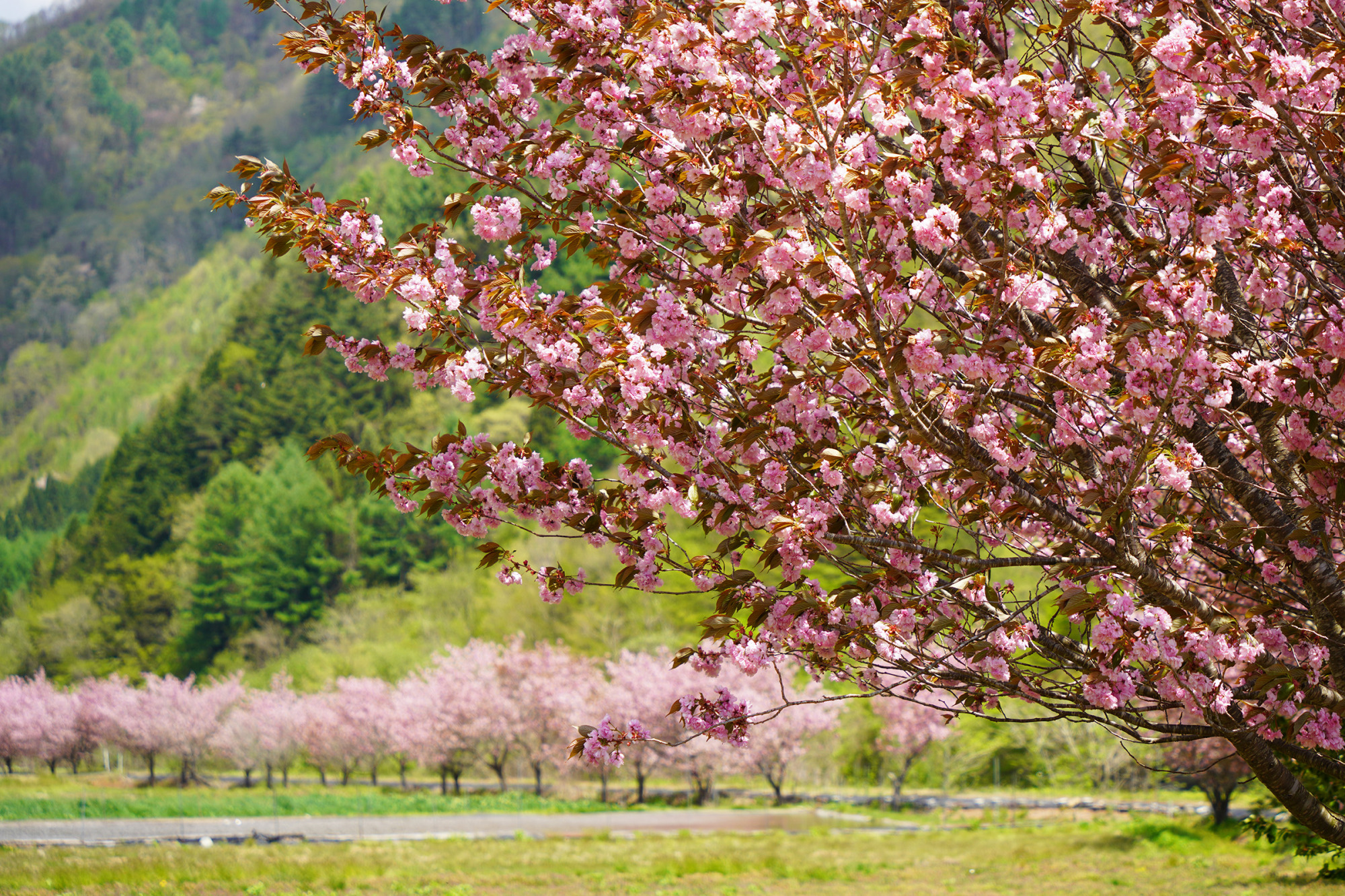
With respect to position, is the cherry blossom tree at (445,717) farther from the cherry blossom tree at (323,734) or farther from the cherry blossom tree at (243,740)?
the cherry blossom tree at (243,740)

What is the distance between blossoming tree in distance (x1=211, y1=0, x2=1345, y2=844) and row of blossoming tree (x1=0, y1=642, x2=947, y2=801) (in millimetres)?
29133

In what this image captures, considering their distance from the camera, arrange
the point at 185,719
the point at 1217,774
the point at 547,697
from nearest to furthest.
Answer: the point at 1217,774
the point at 547,697
the point at 185,719

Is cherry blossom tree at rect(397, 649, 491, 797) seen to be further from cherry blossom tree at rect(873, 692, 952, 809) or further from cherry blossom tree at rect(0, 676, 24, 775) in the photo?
cherry blossom tree at rect(0, 676, 24, 775)


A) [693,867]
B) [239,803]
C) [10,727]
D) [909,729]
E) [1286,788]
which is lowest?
[239,803]

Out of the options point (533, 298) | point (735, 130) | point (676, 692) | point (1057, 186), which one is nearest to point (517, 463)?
point (533, 298)

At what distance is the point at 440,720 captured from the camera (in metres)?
37.8

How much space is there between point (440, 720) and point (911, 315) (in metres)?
37.0

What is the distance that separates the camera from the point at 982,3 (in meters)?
3.65

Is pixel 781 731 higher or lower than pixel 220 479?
lower

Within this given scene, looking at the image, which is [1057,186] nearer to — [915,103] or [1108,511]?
[915,103]

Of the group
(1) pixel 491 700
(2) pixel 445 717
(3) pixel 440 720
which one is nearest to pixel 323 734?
(3) pixel 440 720

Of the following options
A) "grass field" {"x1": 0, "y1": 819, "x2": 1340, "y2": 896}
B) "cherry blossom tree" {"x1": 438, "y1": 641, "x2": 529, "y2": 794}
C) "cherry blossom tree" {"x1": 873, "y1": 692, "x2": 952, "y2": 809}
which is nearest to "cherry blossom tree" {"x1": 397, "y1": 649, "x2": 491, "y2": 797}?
"cherry blossom tree" {"x1": 438, "y1": 641, "x2": 529, "y2": 794}

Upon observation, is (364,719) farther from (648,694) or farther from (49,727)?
(49,727)

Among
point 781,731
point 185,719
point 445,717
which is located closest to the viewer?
point 781,731
